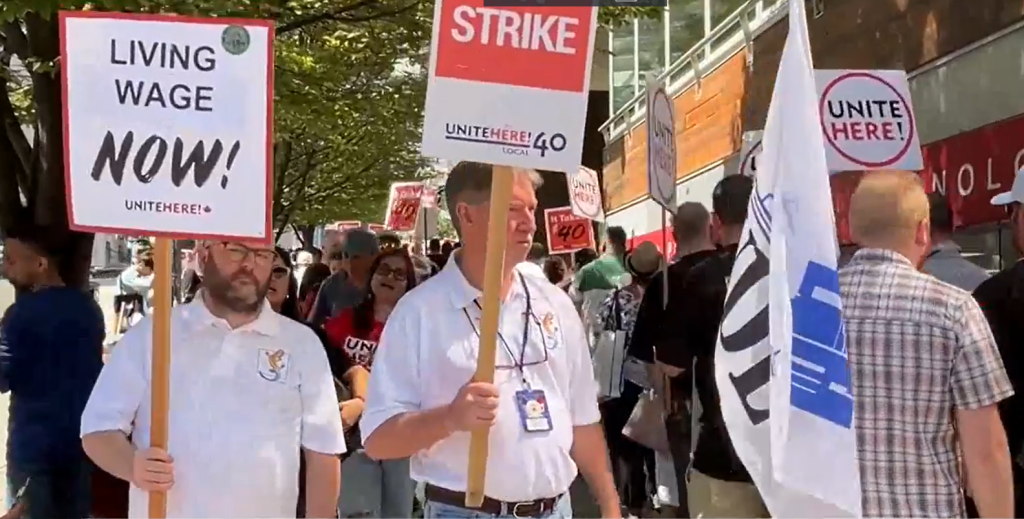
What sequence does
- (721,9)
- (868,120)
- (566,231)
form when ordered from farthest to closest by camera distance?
(721,9)
(566,231)
(868,120)

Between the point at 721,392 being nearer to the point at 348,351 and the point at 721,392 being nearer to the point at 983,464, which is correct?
the point at 983,464

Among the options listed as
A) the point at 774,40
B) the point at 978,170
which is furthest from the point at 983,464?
the point at 774,40

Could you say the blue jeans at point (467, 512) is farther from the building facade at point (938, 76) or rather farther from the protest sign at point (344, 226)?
the protest sign at point (344, 226)

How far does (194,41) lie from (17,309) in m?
2.70

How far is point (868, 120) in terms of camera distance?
6836 millimetres

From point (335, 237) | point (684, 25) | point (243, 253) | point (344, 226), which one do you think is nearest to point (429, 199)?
point (344, 226)

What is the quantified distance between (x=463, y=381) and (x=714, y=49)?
16.1 m

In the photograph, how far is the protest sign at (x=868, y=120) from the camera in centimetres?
680

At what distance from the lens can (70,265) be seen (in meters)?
8.80

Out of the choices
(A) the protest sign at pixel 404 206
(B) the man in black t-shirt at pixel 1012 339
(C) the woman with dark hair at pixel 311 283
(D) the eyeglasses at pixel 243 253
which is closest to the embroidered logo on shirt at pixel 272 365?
(D) the eyeglasses at pixel 243 253

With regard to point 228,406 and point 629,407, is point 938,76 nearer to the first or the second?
point 629,407

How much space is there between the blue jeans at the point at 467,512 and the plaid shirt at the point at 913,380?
871mm

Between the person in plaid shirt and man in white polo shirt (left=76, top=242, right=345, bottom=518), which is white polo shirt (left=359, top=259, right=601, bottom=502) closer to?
man in white polo shirt (left=76, top=242, right=345, bottom=518)

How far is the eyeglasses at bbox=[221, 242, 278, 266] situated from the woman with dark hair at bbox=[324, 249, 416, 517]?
2298mm
